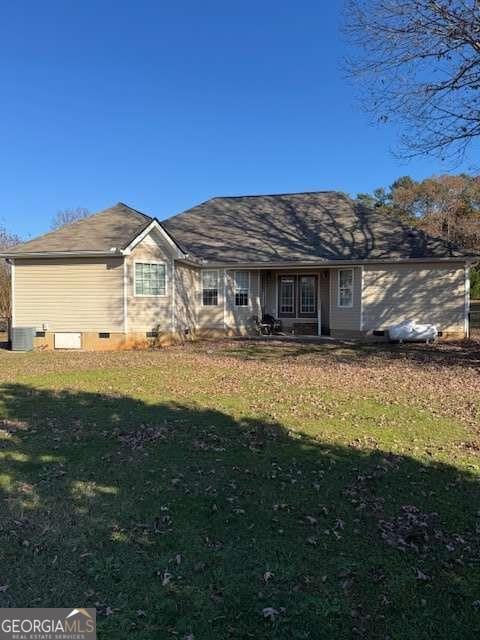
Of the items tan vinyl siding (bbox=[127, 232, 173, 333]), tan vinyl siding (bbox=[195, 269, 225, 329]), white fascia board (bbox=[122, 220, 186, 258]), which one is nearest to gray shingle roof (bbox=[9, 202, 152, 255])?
white fascia board (bbox=[122, 220, 186, 258])

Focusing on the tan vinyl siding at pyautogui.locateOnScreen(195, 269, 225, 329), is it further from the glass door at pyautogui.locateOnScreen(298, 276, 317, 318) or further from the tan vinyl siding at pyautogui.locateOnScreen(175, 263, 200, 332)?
the glass door at pyautogui.locateOnScreen(298, 276, 317, 318)

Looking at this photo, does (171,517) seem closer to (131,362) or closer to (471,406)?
(471,406)

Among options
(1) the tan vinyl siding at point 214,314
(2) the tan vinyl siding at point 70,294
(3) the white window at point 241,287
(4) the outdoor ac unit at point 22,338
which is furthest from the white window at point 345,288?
(4) the outdoor ac unit at point 22,338

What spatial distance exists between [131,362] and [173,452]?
7.48 m

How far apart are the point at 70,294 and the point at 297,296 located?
9094mm

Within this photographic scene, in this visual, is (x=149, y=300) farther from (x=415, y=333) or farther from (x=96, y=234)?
(x=415, y=333)

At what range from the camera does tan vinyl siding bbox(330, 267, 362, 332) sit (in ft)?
62.3

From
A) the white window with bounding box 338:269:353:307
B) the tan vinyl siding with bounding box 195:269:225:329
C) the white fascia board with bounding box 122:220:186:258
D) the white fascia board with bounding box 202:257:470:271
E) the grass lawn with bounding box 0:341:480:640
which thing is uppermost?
the white fascia board with bounding box 122:220:186:258

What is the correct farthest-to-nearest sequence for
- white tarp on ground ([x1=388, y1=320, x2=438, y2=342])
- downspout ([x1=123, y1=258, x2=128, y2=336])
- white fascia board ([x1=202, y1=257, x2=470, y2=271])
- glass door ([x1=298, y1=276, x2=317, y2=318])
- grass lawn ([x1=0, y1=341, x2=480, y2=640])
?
glass door ([x1=298, y1=276, x2=317, y2=318]) → white fascia board ([x1=202, y1=257, x2=470, y2=271]) → white tarp on ground ([x1=388, y1=320, x2=438, y2=342]) → downspout ([x1=123, y1=258, x2=128, y2=336]) → grass lawn ([x1=0, y1=341, x2=480, y2=640])

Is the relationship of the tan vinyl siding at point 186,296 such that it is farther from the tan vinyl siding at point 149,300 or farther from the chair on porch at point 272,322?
the chair on porch at point 272,322

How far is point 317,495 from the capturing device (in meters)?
4.77

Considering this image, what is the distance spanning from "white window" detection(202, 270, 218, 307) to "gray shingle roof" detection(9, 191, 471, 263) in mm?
738

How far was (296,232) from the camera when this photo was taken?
21.9 metres

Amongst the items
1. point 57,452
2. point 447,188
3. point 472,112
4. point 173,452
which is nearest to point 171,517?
point 173,452
